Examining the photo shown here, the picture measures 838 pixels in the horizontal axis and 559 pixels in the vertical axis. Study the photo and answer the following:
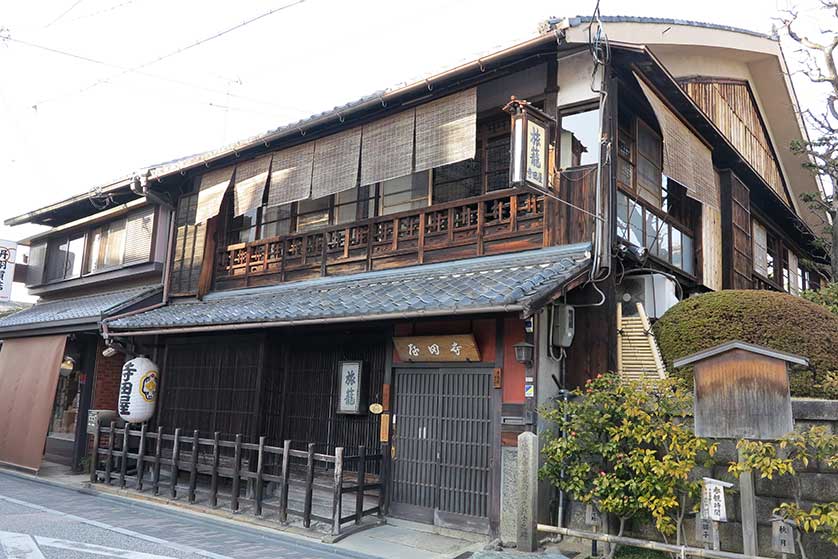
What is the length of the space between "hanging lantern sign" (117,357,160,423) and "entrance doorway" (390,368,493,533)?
6.83 m

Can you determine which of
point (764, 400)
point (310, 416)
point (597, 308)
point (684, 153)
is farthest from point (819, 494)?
point (310, 416)

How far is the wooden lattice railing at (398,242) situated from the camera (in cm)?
1059

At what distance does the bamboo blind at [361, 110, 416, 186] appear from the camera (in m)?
11.5

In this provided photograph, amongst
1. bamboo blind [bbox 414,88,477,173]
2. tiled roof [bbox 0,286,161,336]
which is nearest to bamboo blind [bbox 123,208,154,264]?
tiled roof [bbox 0,286,161,336]

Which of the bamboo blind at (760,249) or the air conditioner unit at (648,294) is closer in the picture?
Result: the air conditioner unit at (648,294)

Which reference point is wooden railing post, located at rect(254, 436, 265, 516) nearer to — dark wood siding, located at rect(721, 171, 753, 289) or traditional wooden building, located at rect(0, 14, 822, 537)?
traditional wooden building, located at rect(0, 14, 822, 537)

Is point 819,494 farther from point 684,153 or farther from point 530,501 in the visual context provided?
point 684,153

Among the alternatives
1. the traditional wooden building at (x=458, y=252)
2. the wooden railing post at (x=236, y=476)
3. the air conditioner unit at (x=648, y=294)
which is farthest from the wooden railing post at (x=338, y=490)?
the air conditioner unit at (x=648, y=294)

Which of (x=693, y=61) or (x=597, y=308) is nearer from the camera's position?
(x=597, y=308)

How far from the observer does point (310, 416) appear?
12.9 meters

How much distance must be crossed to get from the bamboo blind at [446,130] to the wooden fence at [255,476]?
5.01m

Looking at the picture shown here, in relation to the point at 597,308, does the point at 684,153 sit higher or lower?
higher

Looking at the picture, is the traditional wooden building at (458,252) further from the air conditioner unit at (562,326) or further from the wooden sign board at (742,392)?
the wooden sign board at (742,392)

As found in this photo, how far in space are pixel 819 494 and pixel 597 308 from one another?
390cm
